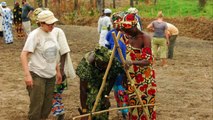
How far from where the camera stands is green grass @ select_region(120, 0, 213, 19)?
28.8 metres

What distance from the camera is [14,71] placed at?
10883 millimetres

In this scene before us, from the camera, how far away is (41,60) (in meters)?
5.46

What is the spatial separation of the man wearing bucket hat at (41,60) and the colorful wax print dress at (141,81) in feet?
3.03

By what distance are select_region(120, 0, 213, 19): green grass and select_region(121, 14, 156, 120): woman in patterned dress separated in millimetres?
22321

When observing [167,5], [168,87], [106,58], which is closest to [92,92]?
[106,58]

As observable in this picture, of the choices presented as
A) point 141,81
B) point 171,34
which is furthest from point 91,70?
point 171,34

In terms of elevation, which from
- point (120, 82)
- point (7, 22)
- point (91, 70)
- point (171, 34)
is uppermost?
point (91, 70)

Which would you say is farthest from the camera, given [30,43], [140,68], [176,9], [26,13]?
[176,9]

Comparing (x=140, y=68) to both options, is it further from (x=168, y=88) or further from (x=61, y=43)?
(x=168, y=88)

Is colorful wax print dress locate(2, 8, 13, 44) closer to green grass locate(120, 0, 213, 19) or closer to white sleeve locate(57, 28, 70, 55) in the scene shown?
white sleeve locate(57, 28, 70, 55)

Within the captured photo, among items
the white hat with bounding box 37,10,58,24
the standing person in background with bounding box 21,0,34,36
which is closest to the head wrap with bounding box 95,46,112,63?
the white hat with bounding box 37,10,58,24

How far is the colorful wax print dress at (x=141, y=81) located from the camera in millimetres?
5344

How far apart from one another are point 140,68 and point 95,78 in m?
0.75

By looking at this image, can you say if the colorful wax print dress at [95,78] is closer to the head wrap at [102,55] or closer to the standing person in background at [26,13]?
the head wrap at [102,55]
